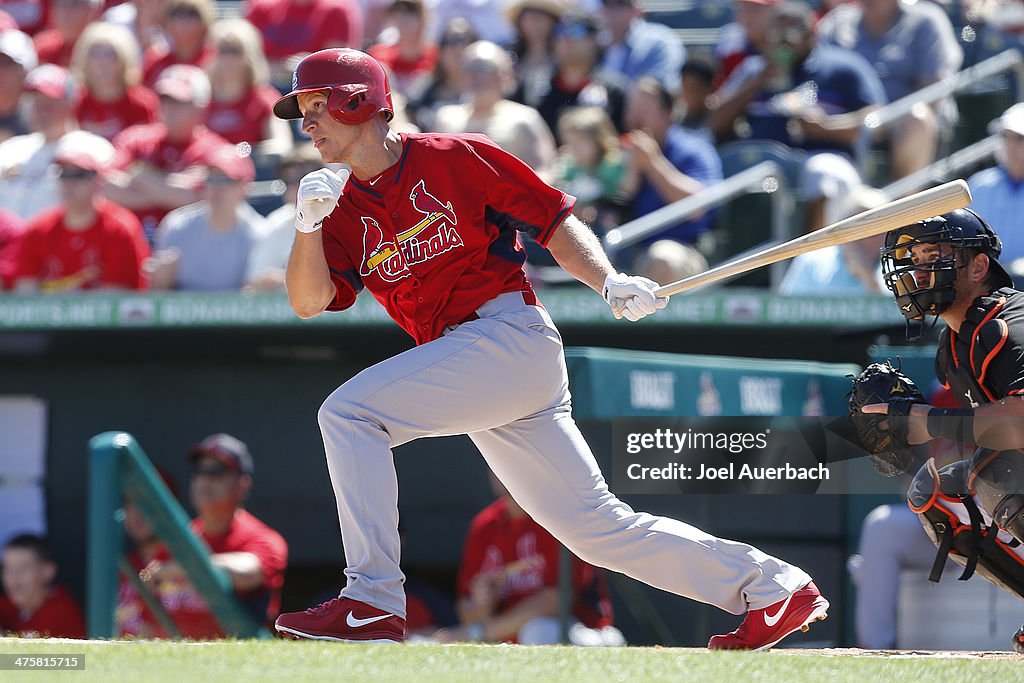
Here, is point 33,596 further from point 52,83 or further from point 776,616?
point 776,616

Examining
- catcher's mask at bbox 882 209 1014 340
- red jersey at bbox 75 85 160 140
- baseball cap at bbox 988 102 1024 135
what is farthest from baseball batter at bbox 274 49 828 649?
Result: red jersey at bbox 75 85 160 140

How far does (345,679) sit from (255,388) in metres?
4.76

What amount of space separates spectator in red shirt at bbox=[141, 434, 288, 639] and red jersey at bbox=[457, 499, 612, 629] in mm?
881

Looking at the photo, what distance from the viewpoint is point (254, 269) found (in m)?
7.39

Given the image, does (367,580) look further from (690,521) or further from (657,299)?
(690,521)

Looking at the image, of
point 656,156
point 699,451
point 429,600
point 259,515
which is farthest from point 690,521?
point 259,515

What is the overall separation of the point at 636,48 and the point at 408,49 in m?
1.44

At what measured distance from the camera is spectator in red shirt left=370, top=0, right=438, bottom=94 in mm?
9258

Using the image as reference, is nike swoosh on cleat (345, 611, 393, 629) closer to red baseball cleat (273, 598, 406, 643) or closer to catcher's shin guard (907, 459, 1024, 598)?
red baseball cleat (273, 598, 406, 643)

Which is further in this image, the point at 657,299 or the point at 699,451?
the point at 699,451

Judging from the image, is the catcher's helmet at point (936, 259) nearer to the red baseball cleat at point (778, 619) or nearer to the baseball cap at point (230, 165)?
the red baseball cleat at point (778, 619)

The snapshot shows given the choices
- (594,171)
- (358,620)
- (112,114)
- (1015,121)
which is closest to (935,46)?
(1015,121)

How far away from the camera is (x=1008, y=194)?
6.71 meters

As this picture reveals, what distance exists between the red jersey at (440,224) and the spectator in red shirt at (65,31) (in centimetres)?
673
